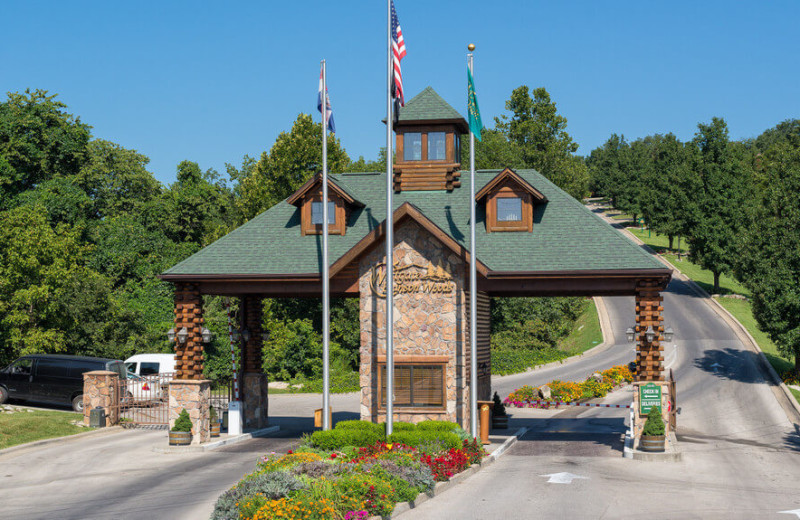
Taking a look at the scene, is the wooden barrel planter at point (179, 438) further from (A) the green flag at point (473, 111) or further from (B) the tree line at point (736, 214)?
(B) the tree line at point (736, 214)

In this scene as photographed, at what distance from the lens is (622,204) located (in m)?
132

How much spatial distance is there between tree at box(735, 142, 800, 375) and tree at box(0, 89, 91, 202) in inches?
2131

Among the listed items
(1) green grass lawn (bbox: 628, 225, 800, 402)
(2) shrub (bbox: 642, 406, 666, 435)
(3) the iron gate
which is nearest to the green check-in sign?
(2) shrub (bbox: 642, 406, 666, 435)

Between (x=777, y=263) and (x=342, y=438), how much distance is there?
3146 cm

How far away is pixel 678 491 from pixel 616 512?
335 centimetres

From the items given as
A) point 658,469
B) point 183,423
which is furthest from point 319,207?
point 658,469

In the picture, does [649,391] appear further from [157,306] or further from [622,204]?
[622,204]

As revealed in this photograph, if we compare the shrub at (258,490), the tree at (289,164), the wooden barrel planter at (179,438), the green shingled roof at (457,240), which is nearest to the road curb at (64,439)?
the wooden barrel planter at (179,438)

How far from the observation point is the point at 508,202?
28.7 m

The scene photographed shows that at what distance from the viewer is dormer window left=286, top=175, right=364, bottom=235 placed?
29328 mm

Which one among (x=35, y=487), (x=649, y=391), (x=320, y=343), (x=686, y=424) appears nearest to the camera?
(x=35, y=487)

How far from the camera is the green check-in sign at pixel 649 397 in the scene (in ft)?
79.4

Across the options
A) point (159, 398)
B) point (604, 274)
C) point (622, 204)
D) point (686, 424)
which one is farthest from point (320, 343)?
point (622, 204)

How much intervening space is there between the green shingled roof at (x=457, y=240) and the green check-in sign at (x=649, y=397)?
12.2 ft
